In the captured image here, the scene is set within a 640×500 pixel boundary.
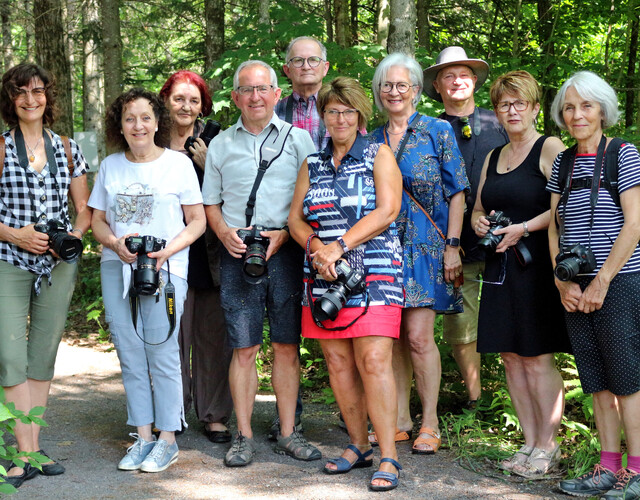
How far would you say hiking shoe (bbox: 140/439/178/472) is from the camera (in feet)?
14.6

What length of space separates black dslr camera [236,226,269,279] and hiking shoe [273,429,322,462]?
45.1 inches

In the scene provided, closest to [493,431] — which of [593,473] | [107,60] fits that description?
[593,473]

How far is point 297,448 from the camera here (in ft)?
15.5

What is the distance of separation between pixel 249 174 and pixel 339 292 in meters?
1.12

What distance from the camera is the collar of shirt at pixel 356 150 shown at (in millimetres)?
4328

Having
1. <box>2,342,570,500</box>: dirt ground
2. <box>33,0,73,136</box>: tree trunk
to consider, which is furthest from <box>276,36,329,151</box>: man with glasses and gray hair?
<box>33,0,73,136</box>: tree trunk

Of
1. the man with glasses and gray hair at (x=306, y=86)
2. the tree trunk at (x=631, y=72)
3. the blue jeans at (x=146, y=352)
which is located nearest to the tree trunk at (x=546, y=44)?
the tree trunk at (x=631, y=72)

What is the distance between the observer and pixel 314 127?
5.25m

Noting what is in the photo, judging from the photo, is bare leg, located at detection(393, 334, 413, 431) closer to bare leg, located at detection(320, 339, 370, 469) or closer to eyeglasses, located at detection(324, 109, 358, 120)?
bare leg, located at detection(320, 339, 370, 469)

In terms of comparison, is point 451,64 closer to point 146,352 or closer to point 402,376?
point 402,376

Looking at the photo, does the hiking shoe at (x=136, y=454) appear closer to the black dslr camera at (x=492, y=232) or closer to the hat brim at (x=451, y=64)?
the black dslr camera at (x=492, y=232)

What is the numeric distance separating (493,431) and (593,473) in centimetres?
113

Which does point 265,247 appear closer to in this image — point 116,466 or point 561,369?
point 116,466

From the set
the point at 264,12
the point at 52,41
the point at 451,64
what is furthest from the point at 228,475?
the point at 52,41
